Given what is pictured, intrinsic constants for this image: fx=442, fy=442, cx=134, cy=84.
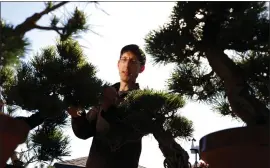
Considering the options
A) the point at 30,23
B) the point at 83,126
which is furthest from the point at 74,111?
the point at 30,23

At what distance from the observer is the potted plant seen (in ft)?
3.16

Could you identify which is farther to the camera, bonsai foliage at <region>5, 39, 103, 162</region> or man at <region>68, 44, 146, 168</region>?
man at <region>68, 44, 146, 168</region>

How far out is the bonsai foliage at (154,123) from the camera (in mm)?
1098

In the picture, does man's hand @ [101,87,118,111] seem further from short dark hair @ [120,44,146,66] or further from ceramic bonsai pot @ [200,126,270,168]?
ceramic bonsai pot @ [200,126,270,168]

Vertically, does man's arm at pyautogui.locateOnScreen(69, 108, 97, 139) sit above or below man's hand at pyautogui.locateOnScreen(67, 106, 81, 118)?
below

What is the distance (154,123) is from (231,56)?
0.97 feet

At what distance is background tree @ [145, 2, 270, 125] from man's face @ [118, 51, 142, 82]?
14cm

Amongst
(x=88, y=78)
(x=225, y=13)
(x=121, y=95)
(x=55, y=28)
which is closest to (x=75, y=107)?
(x=88, y=78)

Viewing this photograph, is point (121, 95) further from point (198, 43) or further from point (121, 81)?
point (198, 43)

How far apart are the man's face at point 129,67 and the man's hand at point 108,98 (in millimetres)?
197

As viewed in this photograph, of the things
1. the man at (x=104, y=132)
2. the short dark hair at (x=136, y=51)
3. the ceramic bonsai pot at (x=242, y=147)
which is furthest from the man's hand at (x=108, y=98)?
the ceramic bonsai pot at (x=242, y=147)

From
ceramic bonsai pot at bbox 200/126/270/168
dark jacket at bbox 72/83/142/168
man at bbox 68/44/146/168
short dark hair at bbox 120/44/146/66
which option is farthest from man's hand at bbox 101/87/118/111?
ceramic bonsai pot at bbox 200/126/270/168

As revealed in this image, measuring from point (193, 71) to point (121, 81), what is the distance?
236mm

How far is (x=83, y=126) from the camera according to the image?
1263 mm
